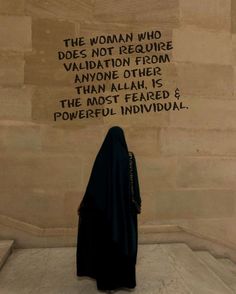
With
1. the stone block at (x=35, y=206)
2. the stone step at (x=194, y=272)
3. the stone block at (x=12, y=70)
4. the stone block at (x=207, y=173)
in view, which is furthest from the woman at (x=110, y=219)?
the stone block at (x=12, y=70)

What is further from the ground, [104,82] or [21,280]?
[104,82]

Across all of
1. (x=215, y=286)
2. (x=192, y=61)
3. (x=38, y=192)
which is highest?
(x=192, y=61)

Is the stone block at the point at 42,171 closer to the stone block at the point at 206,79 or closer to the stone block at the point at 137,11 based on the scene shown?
the stone block at the point at 206,79

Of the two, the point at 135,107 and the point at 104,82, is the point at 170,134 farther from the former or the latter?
the point at 104,82

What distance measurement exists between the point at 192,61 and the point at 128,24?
1.20m

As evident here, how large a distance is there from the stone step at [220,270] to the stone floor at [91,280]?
0.03 metres

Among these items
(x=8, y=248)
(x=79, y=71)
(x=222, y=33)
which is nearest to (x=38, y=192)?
(x=8, y=248)

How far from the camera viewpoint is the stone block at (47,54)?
487 centimetres

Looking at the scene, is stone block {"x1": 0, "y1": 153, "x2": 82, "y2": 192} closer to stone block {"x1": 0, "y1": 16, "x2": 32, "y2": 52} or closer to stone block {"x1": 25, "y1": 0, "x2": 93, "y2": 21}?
stone block {"x1": 0, "y1": 16, "x2": 32, "y2": 52}

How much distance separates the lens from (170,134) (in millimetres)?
5133

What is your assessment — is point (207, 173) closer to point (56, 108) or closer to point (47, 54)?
point (56, 108)

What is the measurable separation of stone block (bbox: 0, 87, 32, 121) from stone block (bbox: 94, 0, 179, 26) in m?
1.66

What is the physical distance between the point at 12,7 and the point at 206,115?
11.4 feet

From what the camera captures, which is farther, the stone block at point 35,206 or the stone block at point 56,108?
the stone block at point 56,108
